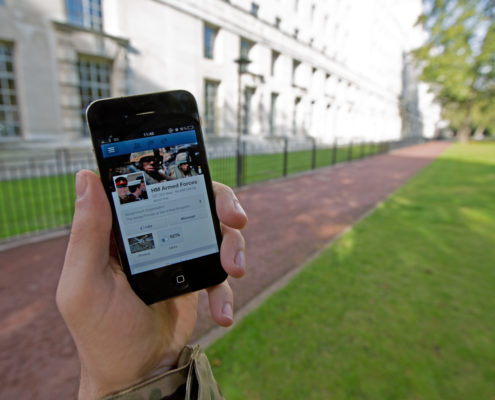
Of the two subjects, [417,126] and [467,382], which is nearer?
[467,382]

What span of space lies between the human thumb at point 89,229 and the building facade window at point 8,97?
14289mm

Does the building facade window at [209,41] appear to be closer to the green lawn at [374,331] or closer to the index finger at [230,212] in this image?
the green lawn at [374,331]

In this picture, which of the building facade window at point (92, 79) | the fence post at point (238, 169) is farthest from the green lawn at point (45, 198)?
the building facade window at point (92, 79)

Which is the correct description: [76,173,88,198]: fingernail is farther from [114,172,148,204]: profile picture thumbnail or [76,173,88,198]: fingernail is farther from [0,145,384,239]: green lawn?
[0,145,384,239]: green lawn

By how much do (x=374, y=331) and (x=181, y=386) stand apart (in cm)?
254

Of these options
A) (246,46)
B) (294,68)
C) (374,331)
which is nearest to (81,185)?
(374,331)

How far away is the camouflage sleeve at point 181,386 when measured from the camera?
1.10 metres

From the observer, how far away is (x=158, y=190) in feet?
4.74

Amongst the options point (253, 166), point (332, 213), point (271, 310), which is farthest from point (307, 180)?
point (271, 310)

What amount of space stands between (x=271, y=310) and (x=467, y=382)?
1.85m

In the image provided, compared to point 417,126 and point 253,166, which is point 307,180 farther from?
point 417,126

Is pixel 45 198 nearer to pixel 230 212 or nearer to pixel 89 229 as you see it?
pixel 89 229

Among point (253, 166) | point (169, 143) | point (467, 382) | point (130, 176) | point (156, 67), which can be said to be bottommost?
point (467, 382)

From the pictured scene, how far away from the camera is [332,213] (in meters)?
7.70
